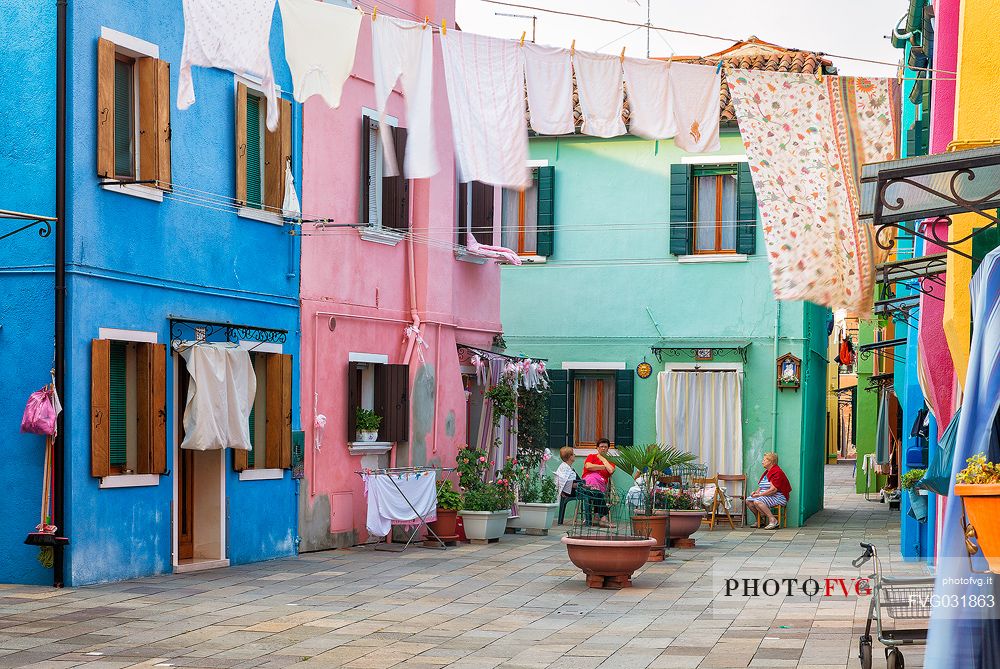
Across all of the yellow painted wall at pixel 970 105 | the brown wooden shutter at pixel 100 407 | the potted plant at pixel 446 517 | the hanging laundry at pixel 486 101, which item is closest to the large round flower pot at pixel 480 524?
the potted plant at pixel 446 517

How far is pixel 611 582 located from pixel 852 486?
26.1 m

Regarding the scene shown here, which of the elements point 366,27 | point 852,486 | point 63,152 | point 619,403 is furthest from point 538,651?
point 852,486

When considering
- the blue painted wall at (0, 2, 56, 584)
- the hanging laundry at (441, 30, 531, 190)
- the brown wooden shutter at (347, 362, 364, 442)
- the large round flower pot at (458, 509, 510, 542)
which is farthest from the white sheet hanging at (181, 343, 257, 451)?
the hanging laundry at (441, 30, 531, 190)

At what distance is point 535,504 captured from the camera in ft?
64.2

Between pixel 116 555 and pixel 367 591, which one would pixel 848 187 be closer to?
pixel 367 591

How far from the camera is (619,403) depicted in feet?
74.8

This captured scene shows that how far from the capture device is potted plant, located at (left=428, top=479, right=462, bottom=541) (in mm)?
17422

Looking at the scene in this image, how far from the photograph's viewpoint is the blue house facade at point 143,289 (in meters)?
12.6

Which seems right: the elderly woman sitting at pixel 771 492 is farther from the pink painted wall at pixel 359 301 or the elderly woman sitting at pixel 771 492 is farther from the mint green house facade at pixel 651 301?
the pink painted wall at pixel 359 301

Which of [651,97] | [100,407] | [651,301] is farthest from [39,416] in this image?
[651,301]

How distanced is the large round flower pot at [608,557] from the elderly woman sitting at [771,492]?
818 cm

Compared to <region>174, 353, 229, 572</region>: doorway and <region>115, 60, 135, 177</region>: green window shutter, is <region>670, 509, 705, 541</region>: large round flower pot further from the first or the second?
<region>115, 60, 135, 177</region>: green window shutter

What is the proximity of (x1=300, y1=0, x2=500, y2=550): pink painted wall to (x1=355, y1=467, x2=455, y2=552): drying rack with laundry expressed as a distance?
1.93ft

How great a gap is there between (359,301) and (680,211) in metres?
7.30
